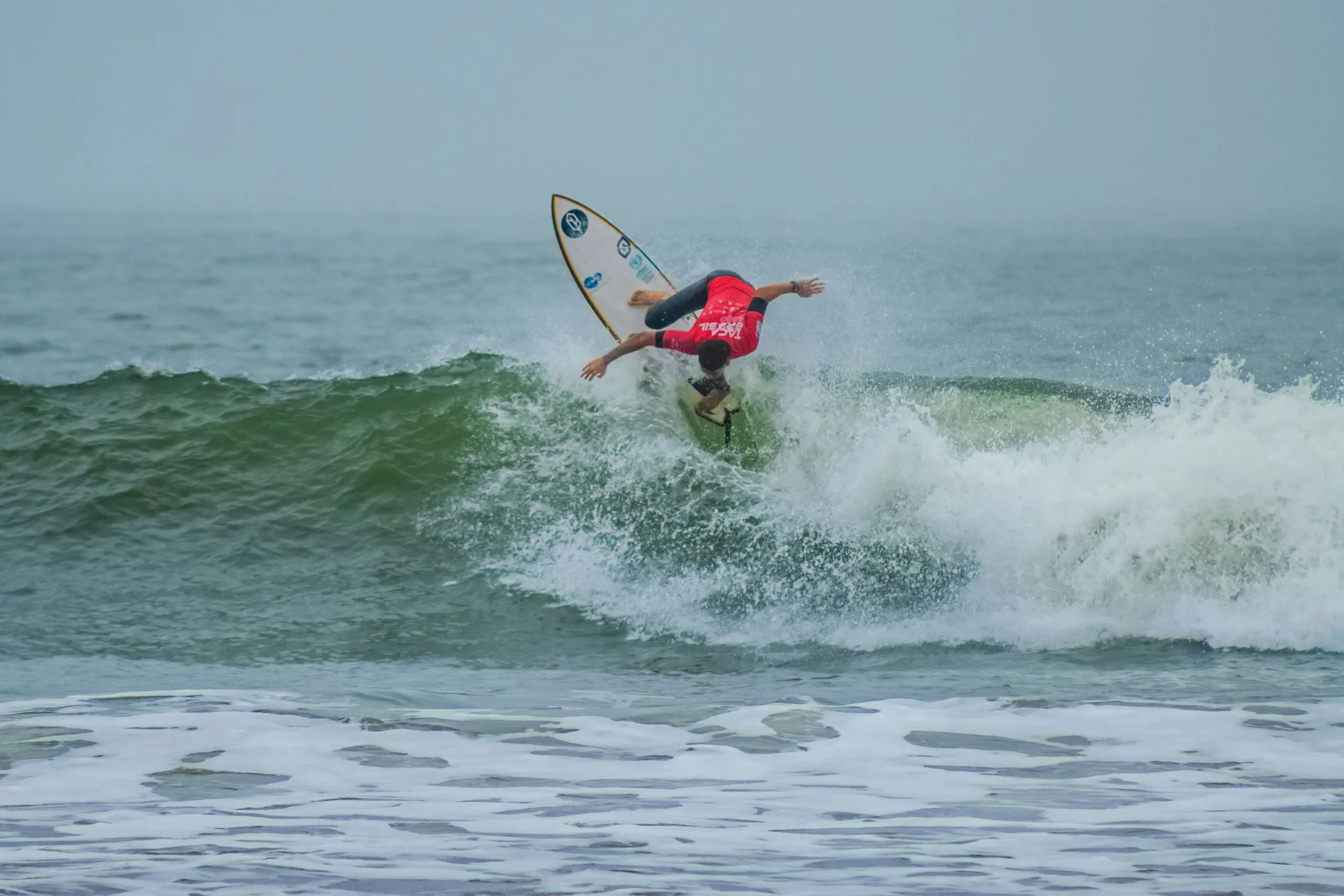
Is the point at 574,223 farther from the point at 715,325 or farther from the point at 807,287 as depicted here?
the point at 807,287

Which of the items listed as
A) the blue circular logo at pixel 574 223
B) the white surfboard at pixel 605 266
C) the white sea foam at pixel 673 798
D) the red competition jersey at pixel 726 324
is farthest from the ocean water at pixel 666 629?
the red competition jersey at pixel 726 324

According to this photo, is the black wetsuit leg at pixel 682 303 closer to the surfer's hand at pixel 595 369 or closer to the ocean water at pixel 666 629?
the ocean water at pixel 666 629

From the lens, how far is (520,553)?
895 centimetres

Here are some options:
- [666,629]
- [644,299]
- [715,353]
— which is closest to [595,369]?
[715,353]

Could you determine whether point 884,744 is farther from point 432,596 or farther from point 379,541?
point 379,541

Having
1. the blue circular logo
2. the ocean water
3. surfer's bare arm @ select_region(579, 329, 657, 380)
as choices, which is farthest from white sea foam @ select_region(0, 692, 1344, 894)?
the blue circular logo

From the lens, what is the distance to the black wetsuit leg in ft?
30.6

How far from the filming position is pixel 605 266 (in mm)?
10555

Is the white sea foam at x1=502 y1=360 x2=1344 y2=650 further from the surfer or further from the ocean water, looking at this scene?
the surfer

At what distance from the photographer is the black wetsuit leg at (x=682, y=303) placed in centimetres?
934

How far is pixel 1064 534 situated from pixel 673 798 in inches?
157

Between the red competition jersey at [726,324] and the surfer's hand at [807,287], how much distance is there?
0.85ft

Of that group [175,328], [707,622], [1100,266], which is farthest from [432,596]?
[1100,266]

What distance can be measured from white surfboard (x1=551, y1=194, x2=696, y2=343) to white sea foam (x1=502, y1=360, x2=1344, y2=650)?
169 centimetres
